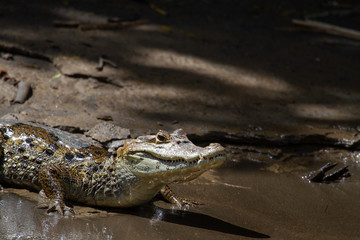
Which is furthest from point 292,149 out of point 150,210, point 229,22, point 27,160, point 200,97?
point 229,22

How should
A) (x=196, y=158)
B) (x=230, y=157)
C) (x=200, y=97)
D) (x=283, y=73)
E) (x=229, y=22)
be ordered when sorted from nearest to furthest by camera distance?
(x=196, y=158), (x=230, y=157), (x=200, y=97), (x=283, y=73), (x=229, y=22)

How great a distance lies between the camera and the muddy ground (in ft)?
13.5

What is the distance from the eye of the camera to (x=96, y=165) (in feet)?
14.2

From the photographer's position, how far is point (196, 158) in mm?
3775

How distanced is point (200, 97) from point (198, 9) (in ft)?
15.9

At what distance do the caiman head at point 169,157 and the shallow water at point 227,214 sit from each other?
428 millimetres

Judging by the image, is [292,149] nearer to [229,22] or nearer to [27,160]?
[27,160]

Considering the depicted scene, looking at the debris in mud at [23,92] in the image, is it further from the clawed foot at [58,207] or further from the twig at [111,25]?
the twig at [111,25]

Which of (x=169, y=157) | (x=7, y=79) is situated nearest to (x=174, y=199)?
(x=169, y=157)

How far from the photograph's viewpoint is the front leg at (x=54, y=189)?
13.1 ft

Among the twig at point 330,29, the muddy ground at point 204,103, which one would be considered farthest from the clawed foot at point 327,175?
the twig at point 330,29

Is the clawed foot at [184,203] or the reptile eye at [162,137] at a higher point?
the reptile eye at [162,137]

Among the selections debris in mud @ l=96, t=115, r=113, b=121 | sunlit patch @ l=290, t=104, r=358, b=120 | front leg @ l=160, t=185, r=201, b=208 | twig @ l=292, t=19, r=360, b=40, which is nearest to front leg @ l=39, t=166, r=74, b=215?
front leg @ l=160, t=185, r=201, b=208

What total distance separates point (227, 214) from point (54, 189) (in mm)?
1608
